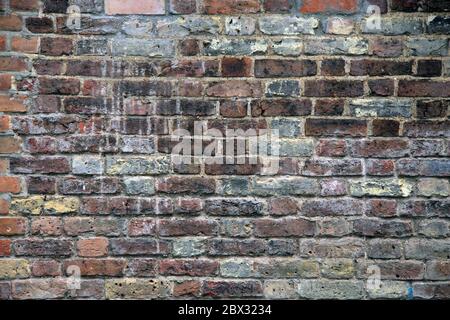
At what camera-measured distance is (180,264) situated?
2111mm

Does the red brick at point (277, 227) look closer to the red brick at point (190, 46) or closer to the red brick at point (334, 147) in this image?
the red brick at point (334, 147)

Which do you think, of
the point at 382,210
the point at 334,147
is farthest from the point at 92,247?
the point at 382,210

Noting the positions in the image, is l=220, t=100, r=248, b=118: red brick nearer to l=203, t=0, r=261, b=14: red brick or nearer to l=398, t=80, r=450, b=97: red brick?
l=203, t=0, r=261, b=14: red brick

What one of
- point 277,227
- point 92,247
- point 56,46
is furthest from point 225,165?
point 56,46

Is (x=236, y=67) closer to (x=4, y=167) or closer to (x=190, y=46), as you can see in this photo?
(x=190, y=46)

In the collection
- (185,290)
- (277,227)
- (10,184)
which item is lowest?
(185,290)

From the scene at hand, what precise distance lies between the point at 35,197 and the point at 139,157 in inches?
18.4

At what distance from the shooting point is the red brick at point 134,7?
209cm

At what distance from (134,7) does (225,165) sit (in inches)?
30.3

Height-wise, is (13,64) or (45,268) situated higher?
(13,64)

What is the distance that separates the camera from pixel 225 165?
2.11 meters

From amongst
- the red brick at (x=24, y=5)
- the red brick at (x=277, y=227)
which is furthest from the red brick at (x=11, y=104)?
the red brick at (x=277, y=227)
